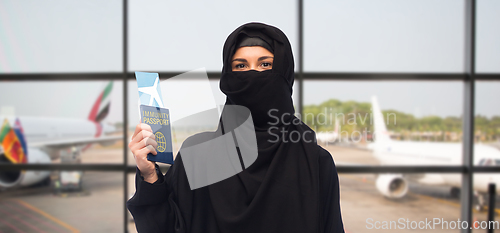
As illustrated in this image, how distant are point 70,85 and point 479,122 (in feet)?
11.4

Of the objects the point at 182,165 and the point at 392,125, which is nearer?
the point at 182,165

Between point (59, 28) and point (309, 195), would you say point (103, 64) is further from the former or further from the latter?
point (309, 195)

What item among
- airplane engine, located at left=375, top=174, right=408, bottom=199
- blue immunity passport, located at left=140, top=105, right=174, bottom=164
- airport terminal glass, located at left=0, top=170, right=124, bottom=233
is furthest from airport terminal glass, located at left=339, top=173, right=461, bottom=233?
airport terminal glass, located at left=0, top=170, right=124, bottom=233

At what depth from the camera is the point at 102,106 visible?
228 centimetres

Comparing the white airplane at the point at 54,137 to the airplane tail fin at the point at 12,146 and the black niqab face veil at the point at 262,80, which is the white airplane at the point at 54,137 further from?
the black niqab face veil at the point at 262,80

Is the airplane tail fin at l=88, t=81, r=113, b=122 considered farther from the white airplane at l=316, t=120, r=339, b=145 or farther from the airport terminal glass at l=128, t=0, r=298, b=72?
the white airplane at l=316, t=120, r=339, b=145

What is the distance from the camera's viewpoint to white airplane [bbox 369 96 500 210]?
2.34 metres

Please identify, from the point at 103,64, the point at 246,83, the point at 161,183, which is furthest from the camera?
the point at 103,64

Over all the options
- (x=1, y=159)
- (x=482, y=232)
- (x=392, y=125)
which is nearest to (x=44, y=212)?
(x=1, y=159)

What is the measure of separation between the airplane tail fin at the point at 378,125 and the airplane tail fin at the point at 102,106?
7.12 ft

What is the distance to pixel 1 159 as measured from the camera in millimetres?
2363

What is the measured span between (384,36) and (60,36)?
269cm

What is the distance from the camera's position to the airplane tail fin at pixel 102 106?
2.28 m

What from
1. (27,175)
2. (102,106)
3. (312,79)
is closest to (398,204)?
(312,79)
